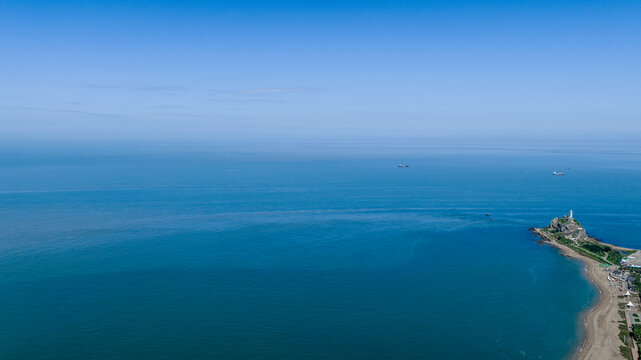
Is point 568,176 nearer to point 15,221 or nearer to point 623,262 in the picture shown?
point 623,262

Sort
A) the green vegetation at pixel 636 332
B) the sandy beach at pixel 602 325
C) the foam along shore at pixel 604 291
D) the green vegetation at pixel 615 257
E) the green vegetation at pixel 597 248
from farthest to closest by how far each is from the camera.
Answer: the green vegetation at pixel 597 248
the green vegetation at pixel 615 257
the green vegetation at pixel 636 332
the foam along shore at pixel 604 291
the sandy beach at pixel 602 325

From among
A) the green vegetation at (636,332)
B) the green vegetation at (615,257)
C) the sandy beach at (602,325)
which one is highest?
the green vegetation at (615,257)

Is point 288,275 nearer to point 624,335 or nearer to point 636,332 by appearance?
point 624,335

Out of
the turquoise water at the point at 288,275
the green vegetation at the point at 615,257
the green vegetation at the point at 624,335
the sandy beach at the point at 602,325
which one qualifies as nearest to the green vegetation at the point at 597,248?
the green vegetation at the point at 615,257

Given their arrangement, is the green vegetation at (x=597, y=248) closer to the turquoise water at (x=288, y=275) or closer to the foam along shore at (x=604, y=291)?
the foam along shore at (x=604, y=291)

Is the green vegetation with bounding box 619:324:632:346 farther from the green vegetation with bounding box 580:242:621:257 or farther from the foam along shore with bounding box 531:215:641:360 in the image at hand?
the green vegetation with bounding box 580:242:621:257

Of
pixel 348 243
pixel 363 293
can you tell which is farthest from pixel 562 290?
pixel 348 243

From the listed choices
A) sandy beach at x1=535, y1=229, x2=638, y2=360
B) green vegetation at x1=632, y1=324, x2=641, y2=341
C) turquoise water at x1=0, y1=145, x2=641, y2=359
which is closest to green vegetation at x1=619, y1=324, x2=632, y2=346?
sandy beach at x1=535, y1=229, x2=638, y2=360

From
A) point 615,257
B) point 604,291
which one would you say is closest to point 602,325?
point 604,291
